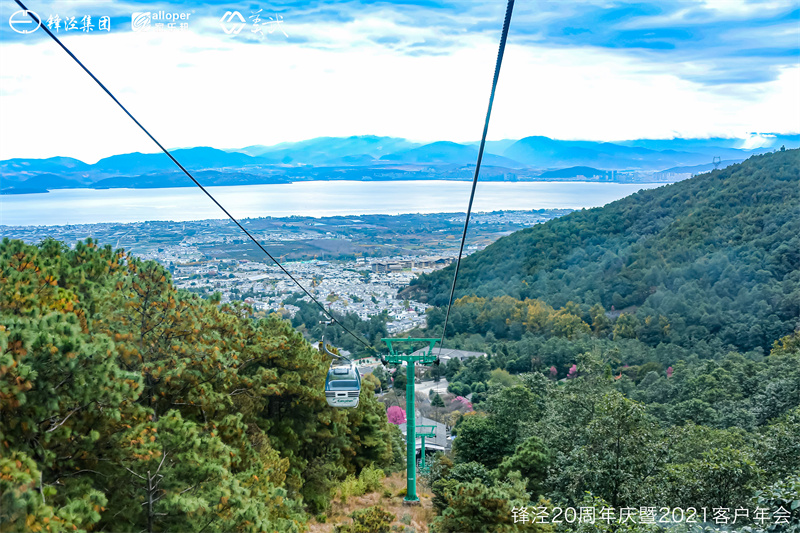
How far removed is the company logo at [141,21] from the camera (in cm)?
498

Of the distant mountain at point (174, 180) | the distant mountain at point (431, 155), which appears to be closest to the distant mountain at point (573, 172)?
the distant mountain at point (431, 155)

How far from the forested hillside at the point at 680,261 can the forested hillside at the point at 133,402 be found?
38.9 m

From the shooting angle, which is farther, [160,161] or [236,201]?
[236,201]

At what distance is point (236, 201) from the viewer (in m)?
25.8

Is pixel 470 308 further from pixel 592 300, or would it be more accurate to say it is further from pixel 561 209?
pixel 561 209

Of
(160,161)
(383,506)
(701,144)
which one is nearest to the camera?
(383,506)

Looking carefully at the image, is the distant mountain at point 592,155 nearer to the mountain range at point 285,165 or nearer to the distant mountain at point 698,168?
the mountain range at point 285,165

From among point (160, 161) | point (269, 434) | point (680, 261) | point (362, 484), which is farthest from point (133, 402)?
point (680, 261)

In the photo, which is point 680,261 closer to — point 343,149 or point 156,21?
point 343,149

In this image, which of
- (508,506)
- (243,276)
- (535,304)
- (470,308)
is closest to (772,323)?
(535,304)

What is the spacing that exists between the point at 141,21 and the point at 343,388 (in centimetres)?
654

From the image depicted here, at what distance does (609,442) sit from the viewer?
10.7m

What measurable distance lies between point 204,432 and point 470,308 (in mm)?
47850

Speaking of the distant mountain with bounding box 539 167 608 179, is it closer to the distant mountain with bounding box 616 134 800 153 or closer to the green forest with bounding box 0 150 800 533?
the distant mountain with bounding box 616 134 800 153
